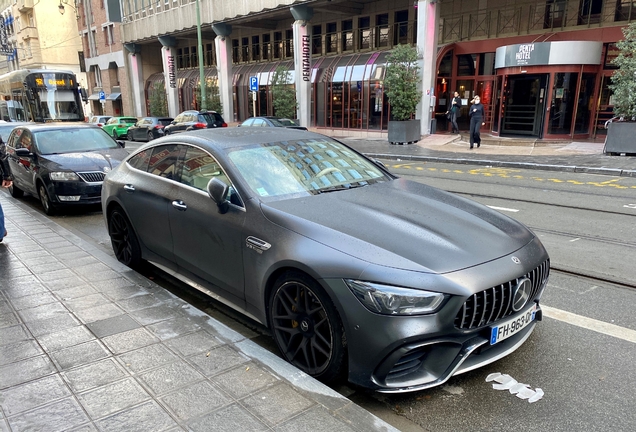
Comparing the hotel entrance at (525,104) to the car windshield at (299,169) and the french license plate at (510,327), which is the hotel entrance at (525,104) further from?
the french license plate at (510,327)

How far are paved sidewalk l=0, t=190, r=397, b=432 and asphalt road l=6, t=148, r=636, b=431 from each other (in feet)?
1.70

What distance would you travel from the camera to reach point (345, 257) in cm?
282

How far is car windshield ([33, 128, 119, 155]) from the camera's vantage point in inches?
363

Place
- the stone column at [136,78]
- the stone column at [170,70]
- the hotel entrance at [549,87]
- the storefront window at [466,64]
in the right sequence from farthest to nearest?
the stone column at [136,78]
the stone column at [170,70]
the storefront window at [466,64]
the hotel entrance at [549,87]

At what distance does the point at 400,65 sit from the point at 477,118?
4366mm

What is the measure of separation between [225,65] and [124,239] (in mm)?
31206

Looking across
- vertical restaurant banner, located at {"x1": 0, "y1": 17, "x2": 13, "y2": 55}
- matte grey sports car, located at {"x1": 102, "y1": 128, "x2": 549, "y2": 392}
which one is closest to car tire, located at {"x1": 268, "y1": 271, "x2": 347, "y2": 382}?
matte grey sports car, located at {"x1": 102, "y1": 128, "x2": 549, "y2": 392}

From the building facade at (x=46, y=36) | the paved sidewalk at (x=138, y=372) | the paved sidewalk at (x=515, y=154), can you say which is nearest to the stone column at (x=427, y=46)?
the paved sidewalk at (x=515, y=154)

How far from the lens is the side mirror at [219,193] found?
11.7ft

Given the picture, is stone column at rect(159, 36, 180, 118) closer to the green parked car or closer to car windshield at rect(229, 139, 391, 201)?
the green parked car

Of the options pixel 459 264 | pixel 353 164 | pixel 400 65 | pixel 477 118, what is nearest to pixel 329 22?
pixel 400 65

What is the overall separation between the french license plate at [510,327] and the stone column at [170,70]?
4025 centimetres

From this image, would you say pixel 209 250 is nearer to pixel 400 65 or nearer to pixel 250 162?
pixel 250 162

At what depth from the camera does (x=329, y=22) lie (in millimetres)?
29719
